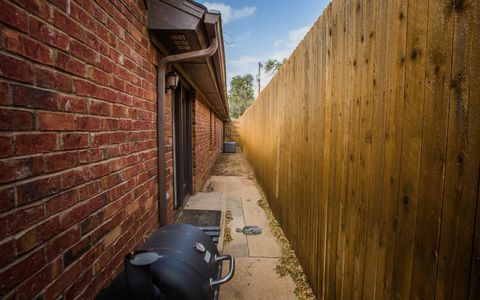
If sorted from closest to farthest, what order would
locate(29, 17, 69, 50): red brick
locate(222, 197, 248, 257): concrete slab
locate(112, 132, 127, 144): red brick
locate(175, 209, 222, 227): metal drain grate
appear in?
1. locate(29, 17, 69, 50): red brick
2. locate(112, 132, 127, 144): red brick
3. locate(222, 197, 248, 257): concrete slab
4. locate(175, 209, 222, 227): metal drain grate

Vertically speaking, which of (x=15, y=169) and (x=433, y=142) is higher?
(x=433, y=142)

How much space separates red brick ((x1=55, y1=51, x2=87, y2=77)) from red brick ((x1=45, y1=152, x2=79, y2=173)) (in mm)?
422

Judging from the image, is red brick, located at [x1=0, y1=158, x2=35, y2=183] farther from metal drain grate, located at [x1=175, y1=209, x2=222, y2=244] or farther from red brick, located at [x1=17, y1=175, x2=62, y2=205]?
metal drain grate, located at [x1=175, y1=209, x2=222, y2=244]

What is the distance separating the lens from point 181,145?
182 inches

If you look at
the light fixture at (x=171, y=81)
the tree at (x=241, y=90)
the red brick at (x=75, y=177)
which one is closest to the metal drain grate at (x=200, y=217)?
the light fixture at (x=171, y=81)

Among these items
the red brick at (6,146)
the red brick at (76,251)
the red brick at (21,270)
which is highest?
the red brick at (6,146)

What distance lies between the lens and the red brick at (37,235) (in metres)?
0.90

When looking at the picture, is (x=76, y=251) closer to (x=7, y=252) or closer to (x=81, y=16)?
(x=7, y=252)

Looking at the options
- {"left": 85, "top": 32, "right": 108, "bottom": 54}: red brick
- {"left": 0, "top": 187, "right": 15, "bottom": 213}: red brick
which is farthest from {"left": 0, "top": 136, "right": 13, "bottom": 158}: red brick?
{"left": 85, "top": 32, "right": 108, "bottom": 54}: red brick

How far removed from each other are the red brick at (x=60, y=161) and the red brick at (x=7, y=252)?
0.31 m

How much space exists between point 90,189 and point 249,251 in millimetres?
2415

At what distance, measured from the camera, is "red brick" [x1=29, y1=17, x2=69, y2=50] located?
38.0 inches

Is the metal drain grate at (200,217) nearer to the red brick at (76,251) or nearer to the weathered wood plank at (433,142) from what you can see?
the red brick at (76,251)

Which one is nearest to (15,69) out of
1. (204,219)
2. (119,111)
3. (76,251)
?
(119,111)
